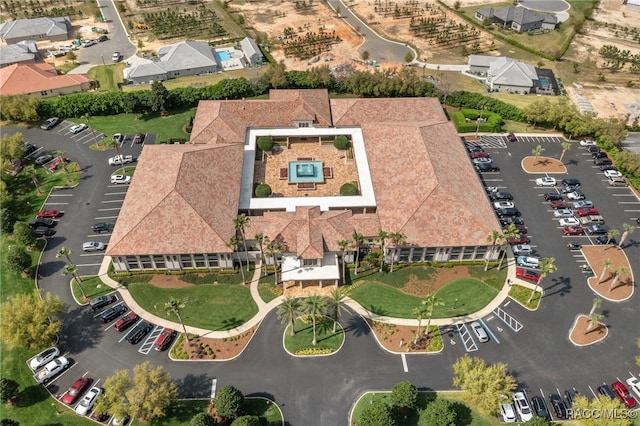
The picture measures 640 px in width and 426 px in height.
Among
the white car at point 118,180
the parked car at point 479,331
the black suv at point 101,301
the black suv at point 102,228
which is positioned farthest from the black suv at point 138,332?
the parked car at point 479,331

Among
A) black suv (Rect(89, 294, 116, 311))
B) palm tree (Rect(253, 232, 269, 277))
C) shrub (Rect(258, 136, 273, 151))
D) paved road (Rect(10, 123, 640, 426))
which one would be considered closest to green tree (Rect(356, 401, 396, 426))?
paved road (Rect(10, 123, 640, 426))

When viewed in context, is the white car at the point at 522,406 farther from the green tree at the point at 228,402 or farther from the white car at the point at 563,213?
the white car at the point at 563,213

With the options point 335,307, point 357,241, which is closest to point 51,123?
point 357,241

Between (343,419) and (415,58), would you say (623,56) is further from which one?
(343,419)

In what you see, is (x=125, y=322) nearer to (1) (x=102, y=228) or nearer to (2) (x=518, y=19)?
(1) (x=102, y=228)

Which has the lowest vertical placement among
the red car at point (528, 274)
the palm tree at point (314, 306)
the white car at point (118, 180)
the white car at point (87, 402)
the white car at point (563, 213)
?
the red car at point (528, 274)

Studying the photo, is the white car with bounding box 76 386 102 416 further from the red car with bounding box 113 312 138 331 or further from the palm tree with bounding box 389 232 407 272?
the palm tree with bounding box 389 232 407 272
